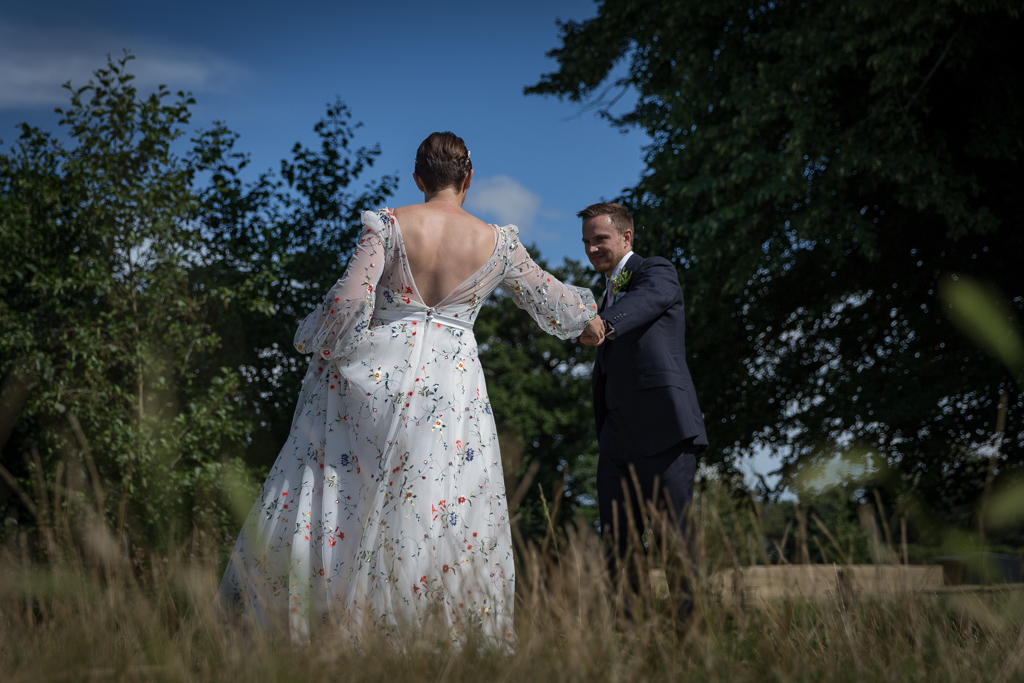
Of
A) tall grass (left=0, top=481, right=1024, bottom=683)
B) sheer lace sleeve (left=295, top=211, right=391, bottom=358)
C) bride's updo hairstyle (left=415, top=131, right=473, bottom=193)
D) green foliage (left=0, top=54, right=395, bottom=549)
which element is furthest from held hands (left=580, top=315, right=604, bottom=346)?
green foliage (left=0, top=54, right=395, bottom=549)

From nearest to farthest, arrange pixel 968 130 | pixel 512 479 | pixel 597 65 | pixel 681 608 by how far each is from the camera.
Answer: pixel 512 479
pixel 681 608
pixel 968 130
pixel 597 65

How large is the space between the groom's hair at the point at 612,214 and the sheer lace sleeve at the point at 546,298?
1.98 ft

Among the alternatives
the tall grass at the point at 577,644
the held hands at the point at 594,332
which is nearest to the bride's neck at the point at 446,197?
the held hands at the point at 594,332

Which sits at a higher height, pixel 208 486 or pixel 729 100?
pixel 729 100

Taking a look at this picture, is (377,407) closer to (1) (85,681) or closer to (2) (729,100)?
(1) (85,681)

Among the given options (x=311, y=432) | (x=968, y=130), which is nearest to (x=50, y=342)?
(x=311, y=432)

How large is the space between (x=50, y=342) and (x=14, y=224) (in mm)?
1265

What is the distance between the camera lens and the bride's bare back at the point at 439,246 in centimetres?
352

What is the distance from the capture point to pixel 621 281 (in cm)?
433

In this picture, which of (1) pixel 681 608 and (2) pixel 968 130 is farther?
(2) pixel 968 130

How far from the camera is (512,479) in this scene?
8.81 feet

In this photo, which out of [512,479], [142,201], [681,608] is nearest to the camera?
[512,479]

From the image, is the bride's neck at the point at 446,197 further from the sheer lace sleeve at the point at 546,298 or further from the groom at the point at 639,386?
the groom at the point at 639,386

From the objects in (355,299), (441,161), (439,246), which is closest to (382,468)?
(355,299)
